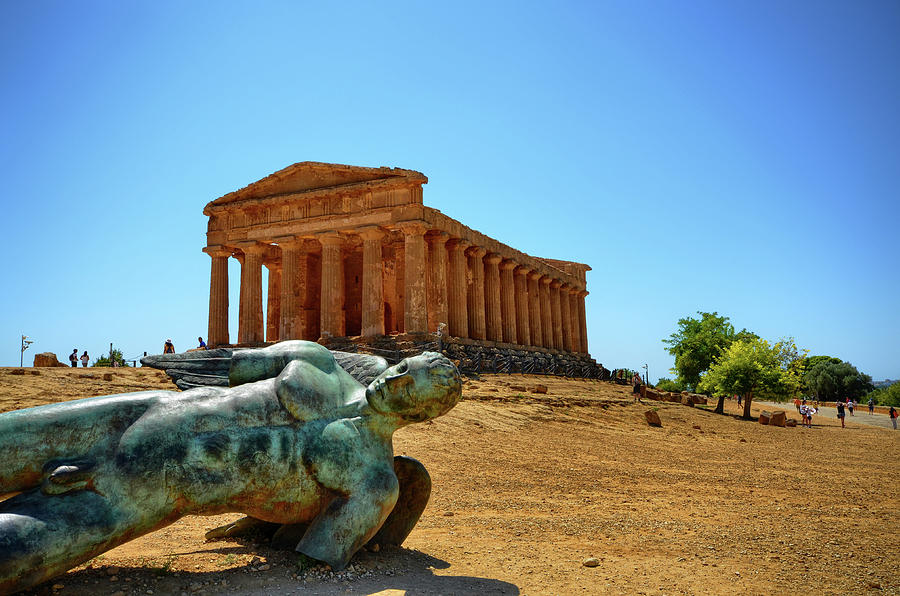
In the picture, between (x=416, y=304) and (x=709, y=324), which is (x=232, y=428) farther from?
(x=709, y=324)

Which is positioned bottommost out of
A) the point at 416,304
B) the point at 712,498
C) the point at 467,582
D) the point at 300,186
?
the point at 712,498

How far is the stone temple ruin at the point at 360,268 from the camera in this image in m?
31.0

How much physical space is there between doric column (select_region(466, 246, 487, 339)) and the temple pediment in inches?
281

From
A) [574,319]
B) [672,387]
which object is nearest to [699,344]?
[574,319]

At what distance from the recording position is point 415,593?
3885mm

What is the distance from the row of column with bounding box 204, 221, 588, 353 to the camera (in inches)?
1225

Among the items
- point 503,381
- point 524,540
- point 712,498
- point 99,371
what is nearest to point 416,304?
point 503,381

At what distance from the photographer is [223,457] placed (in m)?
3.74

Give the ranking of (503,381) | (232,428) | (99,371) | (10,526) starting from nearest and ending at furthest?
(10,526) < (232,428) < (99,371) < (503,381)

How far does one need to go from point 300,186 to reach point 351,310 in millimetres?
8315

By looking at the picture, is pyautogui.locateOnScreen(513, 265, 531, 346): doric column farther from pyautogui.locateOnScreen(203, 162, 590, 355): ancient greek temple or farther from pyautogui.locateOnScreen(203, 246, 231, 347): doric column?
pyautogui.locateOnScreen(203, 246, 231, 347): doric column

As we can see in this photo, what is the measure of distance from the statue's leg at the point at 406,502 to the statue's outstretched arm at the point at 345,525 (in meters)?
0.87

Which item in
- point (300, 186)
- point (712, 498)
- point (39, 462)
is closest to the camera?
point (39, 462)

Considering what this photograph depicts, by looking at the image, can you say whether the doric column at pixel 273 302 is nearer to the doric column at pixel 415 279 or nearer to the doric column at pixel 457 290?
the doric column at pixel 415 279
